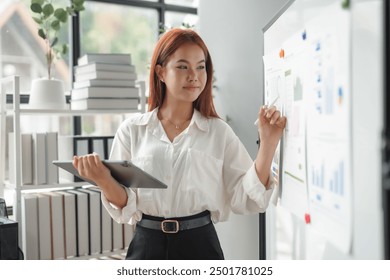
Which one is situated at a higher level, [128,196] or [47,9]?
[47,9]

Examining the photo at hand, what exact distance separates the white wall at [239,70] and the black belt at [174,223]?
97cm

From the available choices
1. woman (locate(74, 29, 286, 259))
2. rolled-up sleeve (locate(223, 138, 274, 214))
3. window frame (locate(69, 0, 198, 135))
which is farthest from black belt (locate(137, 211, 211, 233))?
window frame (locate(69, 0, 198, 135))

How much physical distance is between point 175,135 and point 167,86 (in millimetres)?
153

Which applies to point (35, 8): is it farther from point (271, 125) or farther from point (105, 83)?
point (271, 125)

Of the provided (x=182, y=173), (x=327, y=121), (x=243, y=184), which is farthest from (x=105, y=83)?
(x=327, y=121)

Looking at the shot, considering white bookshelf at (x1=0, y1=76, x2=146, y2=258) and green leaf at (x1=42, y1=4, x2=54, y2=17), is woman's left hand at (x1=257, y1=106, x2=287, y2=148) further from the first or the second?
green leaf at (x1=42, y1=4, x2=54, y2=17)

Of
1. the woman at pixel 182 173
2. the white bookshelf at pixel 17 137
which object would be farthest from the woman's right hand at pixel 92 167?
the white bookshelf at pixel 17 137

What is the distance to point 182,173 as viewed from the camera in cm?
137

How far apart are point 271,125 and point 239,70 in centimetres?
116

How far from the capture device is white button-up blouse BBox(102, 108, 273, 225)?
1.35 metres

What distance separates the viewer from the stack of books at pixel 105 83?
235 cm

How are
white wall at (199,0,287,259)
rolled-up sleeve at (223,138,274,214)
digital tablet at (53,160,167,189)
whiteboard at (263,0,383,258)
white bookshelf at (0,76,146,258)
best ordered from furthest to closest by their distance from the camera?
white wall at (199,0,287,259) < white bookshelf at (0,76,146,258) < rolled-up sleeve at (223,138,274,214) < digital tablet at (53,160,167,189) < whiteboard at (263,0,383,258)

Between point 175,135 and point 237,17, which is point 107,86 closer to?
point 237,17

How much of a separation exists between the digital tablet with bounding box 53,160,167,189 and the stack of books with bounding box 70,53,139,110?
105cm
